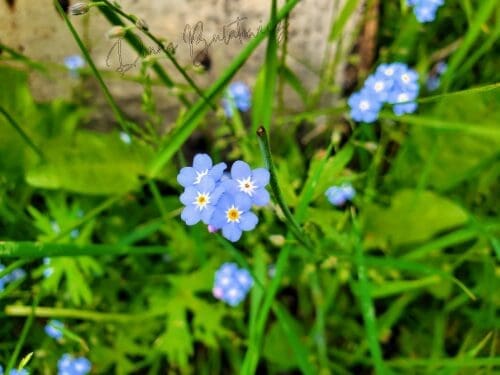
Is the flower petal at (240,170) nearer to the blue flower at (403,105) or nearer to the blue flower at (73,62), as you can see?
the blue flower at (403,105)

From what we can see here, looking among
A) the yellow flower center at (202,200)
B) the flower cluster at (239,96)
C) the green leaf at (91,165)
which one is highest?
the flower cluster at (239,96)

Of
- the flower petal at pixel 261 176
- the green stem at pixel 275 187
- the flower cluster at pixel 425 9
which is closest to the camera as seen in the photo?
the green stem at pixel 275 187

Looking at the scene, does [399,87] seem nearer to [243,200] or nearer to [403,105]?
[403,105]

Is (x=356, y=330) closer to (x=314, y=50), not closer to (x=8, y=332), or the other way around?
(x=314, y=50)

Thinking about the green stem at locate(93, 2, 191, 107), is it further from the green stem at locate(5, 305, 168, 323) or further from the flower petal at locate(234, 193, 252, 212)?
the green stem at locate(5, 305, 168, 323)

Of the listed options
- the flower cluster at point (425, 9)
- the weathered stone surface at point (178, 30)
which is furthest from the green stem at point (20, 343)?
the flower cluster at point (425, 9)

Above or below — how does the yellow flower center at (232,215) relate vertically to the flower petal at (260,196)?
below

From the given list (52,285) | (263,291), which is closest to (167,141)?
(263,291)
